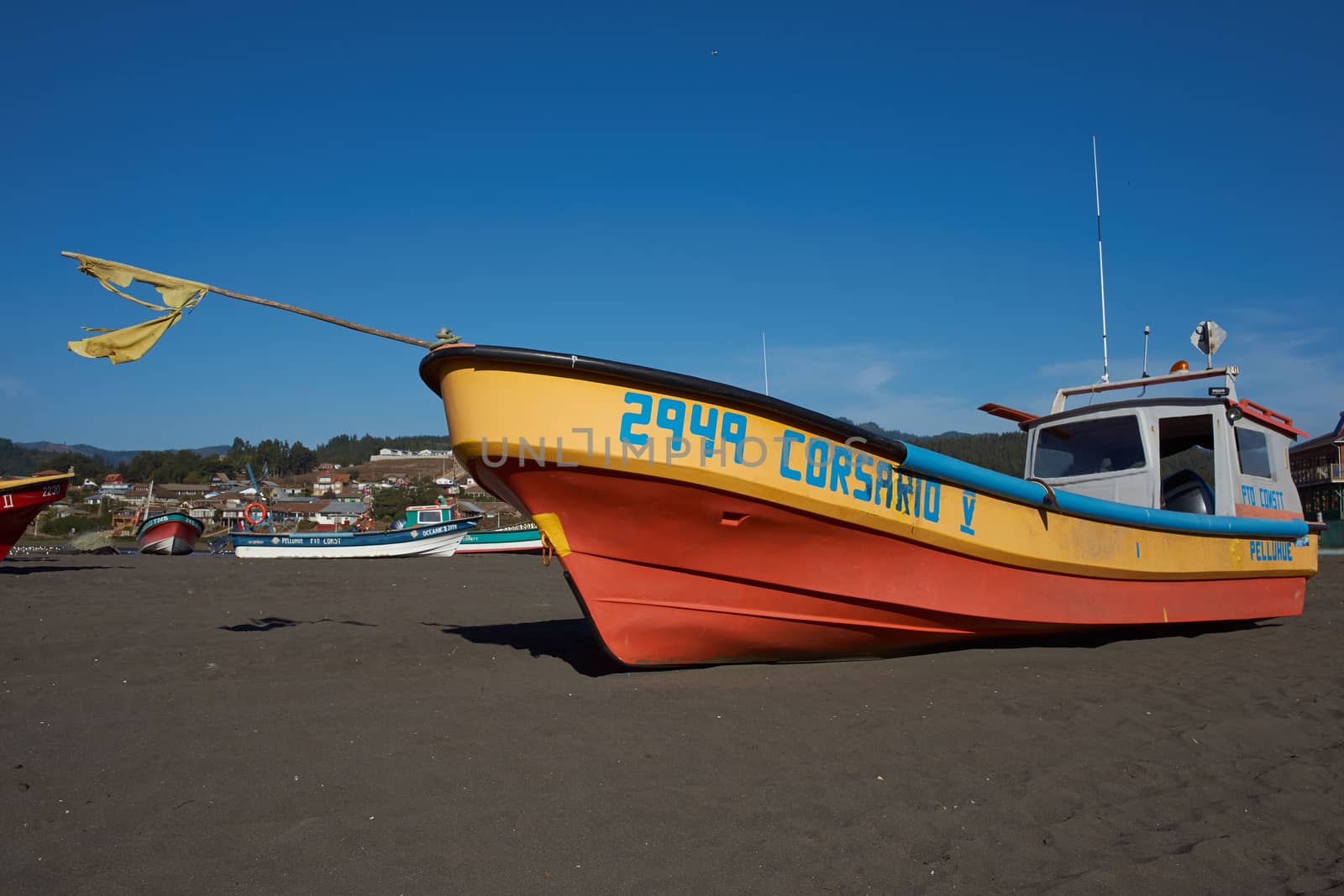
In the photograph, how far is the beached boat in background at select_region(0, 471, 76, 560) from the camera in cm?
1447

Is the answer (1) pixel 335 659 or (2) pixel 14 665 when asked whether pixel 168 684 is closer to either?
(1) pixel 335 659

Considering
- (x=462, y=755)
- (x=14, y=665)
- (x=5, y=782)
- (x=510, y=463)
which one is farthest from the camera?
(x=14, y=665)

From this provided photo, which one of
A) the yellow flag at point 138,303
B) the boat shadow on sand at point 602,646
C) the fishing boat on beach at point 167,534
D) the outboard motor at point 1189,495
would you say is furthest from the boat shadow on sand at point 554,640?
the fishing boat on beach at point 167,534

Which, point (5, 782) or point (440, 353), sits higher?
point (440, 353)

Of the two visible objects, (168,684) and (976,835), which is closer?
(976,835)

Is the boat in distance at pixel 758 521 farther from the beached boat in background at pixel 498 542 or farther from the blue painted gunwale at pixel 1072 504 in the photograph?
the beached boat in background at pixel 498 542

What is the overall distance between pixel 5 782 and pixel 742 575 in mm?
3723

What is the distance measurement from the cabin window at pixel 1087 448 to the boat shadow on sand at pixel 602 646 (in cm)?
165

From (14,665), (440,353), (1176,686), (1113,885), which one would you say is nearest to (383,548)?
(14,665)

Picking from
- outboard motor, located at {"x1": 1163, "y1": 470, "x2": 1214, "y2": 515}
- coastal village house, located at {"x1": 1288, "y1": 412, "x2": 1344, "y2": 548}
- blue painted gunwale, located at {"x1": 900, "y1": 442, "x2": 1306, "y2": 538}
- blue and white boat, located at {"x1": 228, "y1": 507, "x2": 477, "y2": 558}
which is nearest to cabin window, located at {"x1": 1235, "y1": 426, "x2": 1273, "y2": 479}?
outboard motor, located at {"x1": 1163, "y1": 470, "x2": 1214, "y2": 515}

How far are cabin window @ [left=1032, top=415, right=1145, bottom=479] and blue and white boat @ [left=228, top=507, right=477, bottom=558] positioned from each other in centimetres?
Answer: 1924

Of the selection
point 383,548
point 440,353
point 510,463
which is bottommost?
point 383,548

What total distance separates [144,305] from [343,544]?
21.0m

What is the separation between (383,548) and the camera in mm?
24109
